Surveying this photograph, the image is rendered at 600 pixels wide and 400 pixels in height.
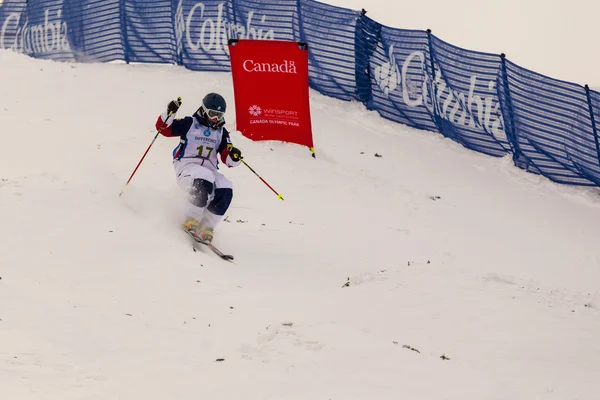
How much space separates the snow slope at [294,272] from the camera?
5320 mm

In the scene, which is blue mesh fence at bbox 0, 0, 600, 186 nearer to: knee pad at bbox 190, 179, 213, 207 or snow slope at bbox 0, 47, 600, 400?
snow slope at bbox 0, 47, 600, 400

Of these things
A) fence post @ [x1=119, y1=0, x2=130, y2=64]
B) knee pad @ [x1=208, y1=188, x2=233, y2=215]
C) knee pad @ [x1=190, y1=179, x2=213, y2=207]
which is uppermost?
fence post @ [x1=119, y1=0, x2=130, y2=64]

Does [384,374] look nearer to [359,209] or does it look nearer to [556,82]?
[359,209]

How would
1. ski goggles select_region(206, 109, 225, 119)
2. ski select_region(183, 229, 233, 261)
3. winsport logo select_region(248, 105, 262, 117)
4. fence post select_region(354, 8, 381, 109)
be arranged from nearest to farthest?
ski select_region(183, 229, 233, 261)
ski goggles select_region(206, 109, 225, 119)
winsport logo select_region(248, 105, 262, 117)
fence post select_region(354, 8, 381, 109)

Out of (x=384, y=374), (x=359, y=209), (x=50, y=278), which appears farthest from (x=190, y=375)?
(x=359, y=209)

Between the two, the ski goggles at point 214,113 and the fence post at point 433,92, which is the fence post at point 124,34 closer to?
the fence post at point 433,92

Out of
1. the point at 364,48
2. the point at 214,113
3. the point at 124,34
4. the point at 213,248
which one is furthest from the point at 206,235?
the point at 124,34

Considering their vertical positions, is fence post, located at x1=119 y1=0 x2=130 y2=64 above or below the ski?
above

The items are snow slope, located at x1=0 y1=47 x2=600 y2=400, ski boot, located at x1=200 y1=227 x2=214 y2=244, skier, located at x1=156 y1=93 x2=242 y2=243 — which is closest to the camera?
snow slope, located at x1=0 y1=47 x2=600 y2=400

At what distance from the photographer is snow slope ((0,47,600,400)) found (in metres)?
5.32

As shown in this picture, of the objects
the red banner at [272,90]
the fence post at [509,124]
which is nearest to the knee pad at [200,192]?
the red banner at [272,90]

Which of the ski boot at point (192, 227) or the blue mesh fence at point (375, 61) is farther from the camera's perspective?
the blue mesh fence at point (375, 61)

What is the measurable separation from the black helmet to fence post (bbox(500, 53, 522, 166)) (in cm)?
565

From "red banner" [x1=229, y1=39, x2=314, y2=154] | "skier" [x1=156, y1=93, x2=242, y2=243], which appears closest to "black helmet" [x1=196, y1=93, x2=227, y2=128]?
"skier" [x1=156, y1=93, x2=242, y2=243]
